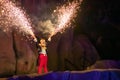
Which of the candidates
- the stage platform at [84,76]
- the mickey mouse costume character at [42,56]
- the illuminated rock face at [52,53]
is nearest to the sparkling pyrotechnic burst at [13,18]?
the illuminated rock face at [52,53]

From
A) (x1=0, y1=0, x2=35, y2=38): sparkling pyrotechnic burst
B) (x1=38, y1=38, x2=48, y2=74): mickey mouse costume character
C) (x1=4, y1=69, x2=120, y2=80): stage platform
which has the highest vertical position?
(x1=0, y1=0, x2=35, y2=38): sparkling pyrotechnic burst

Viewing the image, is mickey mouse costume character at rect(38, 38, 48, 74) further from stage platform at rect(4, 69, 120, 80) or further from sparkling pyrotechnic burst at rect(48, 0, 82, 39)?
stage platform at rect(4, 69, 120, 80)

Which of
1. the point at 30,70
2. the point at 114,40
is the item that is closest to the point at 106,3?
the point at 114,40

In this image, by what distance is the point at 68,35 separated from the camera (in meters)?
7.27

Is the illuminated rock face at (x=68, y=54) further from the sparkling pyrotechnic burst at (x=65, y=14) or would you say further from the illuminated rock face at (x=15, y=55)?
the illuminated rock face at (x=15, y=55)

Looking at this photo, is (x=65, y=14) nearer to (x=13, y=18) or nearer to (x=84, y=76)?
(x=13, y=18)

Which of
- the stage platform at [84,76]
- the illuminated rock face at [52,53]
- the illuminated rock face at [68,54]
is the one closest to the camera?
the stage platform at [84,76]

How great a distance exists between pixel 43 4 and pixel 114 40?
227cm

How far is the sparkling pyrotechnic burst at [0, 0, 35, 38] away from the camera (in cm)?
674

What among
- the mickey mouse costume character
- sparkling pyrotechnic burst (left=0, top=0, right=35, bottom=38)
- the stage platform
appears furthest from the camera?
sparkling pyrotechnic burst (left=0, top=0, right=35, bottom=38)

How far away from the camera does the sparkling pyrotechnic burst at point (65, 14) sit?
23.7 feet

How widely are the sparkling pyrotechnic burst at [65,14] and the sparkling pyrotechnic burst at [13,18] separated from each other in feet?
2.22

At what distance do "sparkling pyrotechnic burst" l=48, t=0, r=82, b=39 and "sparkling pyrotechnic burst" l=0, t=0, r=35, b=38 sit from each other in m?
0.68

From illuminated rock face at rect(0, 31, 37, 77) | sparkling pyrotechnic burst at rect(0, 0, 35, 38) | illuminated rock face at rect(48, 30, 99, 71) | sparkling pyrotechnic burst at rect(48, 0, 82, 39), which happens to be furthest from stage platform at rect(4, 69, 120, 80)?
sparkling pyrotechnic burst at rect(48, 0, 82, 39)
